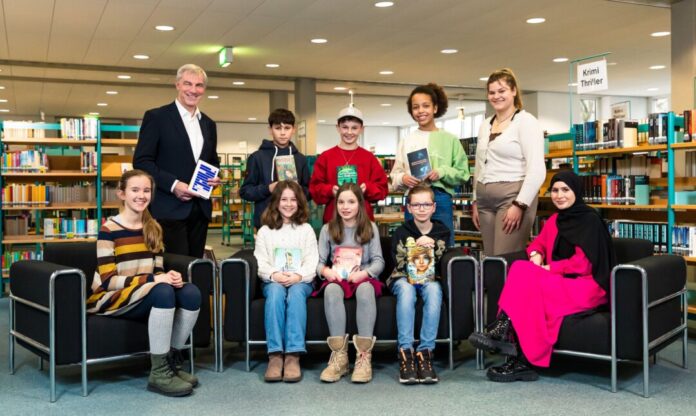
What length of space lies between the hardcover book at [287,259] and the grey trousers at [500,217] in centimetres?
115

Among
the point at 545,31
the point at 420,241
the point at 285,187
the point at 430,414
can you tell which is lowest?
the point at 430,414

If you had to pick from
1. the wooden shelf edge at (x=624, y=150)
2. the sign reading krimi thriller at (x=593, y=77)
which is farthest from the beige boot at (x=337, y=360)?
the sign reading krimi thriller at (x=593, y=77)

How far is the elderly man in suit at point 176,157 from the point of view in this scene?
397 centimetres

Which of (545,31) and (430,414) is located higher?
(545,31)

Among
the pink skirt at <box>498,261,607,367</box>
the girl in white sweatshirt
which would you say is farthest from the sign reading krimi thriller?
the girl in white sweatshirt

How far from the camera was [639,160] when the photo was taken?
542 cm

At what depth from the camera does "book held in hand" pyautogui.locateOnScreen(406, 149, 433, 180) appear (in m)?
4.28

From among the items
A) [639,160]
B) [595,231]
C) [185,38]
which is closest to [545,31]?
[639,160]

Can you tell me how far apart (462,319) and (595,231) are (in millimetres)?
830

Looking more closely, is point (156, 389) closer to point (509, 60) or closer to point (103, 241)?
point (103, 241)

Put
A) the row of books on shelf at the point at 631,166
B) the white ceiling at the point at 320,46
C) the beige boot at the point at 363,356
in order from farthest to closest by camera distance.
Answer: the white ceiling at the point at 320,46, the row of books on shelf at the point at 631,166, the beige boot at the point at 363,356

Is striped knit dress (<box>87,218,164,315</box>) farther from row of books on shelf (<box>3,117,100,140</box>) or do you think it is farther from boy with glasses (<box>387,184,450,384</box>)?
row of books on shelf (<box>3,117,100,140</box>)

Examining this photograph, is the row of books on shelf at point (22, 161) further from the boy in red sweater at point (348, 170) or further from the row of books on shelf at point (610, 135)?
the row of books on shelf at point (610, 135)

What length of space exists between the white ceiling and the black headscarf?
168 inches
